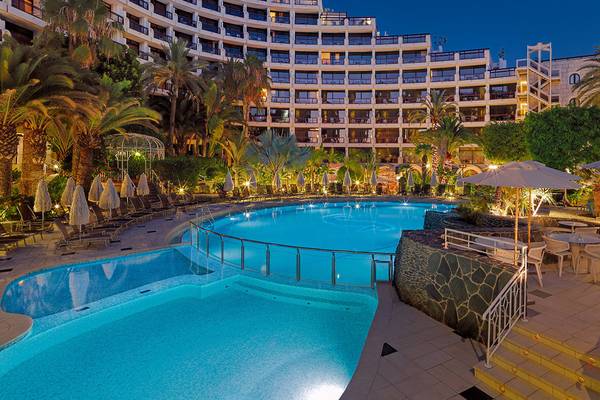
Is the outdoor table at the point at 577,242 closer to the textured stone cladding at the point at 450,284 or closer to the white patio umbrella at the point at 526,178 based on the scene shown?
the white patio umbrella at the point at 526,178

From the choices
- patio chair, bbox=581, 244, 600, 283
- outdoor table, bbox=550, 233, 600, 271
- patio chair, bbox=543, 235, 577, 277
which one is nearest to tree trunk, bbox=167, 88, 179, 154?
patio chair, bbox=543, 235, 577, 277

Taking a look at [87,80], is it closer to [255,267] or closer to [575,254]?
[255,267]

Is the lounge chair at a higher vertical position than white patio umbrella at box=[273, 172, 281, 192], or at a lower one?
lower

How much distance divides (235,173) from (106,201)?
16689 millimetres

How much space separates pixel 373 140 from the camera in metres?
53.0

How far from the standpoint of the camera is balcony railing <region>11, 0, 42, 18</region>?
26069mm

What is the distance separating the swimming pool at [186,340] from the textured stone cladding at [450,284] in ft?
3.78

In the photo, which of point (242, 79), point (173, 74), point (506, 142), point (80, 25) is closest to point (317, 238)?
point (506, 142)

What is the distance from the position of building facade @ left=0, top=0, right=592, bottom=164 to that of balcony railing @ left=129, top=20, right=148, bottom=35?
9391 mm

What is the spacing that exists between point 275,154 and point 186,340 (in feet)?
80.7

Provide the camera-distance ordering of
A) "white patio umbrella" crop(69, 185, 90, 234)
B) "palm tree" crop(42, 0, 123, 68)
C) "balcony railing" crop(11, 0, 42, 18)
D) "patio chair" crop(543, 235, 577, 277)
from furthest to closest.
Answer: "balcony railing" crop(11, 0, 42, 18)
"palm tree" crop(42, 0, 123, 68)
"white patio umbrella" crop(69, 185, 90, 234)
"patio chair" crop(543, 235, 577, 277)

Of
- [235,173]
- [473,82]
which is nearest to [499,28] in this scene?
[473,82]

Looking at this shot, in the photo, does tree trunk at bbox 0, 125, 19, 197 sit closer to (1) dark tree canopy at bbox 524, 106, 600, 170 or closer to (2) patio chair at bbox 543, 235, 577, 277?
(2) patio chair at bbox 543, 235, 577, 277

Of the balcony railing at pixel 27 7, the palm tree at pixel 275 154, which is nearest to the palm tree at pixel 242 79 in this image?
the palm tree at pixel 275 154
